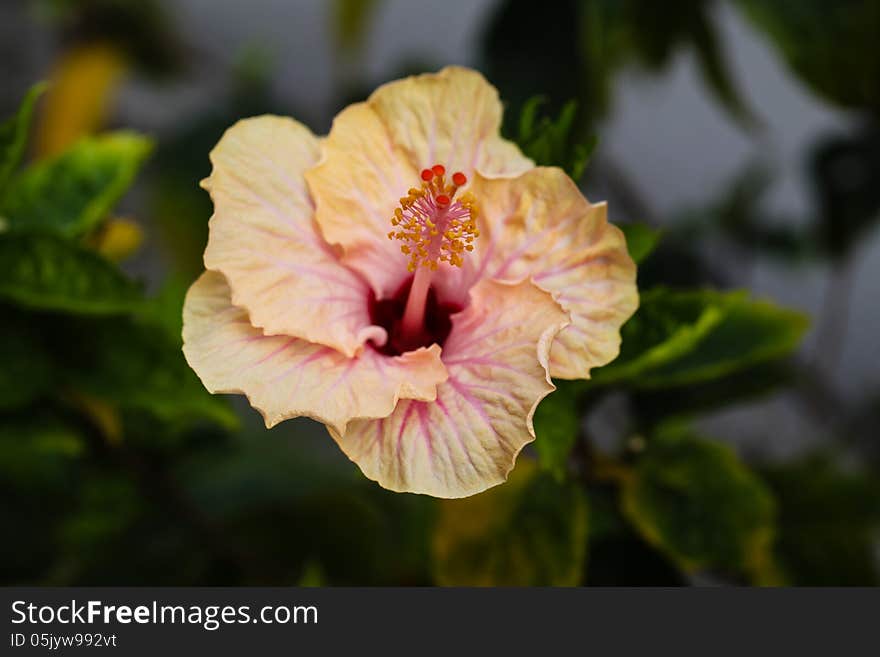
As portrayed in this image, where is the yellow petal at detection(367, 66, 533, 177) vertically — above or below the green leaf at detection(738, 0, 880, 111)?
below

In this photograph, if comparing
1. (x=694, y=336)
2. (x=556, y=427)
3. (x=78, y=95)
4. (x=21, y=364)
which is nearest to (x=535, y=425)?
(x=556, y=427)

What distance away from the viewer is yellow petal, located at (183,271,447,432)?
0.40 m

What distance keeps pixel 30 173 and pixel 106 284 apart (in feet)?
0.49

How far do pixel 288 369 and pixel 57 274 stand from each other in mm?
221

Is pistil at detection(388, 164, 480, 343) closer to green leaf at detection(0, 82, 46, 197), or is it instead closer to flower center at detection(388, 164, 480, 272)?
flower center at detection(388, 164, 480, 272)

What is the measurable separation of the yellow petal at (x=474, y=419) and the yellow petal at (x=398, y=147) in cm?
9

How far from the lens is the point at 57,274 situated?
55cm

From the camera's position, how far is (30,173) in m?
0.64

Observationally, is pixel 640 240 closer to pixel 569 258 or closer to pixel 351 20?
pixel 569 258

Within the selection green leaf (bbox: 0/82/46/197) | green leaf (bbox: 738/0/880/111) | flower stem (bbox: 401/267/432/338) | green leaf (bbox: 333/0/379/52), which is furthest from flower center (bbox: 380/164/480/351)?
green leaf (bbox: 333/0/379/52)

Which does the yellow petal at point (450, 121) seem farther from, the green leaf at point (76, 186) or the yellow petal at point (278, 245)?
the green leaf at point (76, 186)

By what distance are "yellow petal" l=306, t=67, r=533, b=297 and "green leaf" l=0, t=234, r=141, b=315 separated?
0.18 metres

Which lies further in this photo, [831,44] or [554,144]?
[831,44]

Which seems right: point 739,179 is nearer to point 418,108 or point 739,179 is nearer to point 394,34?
point 394,34
